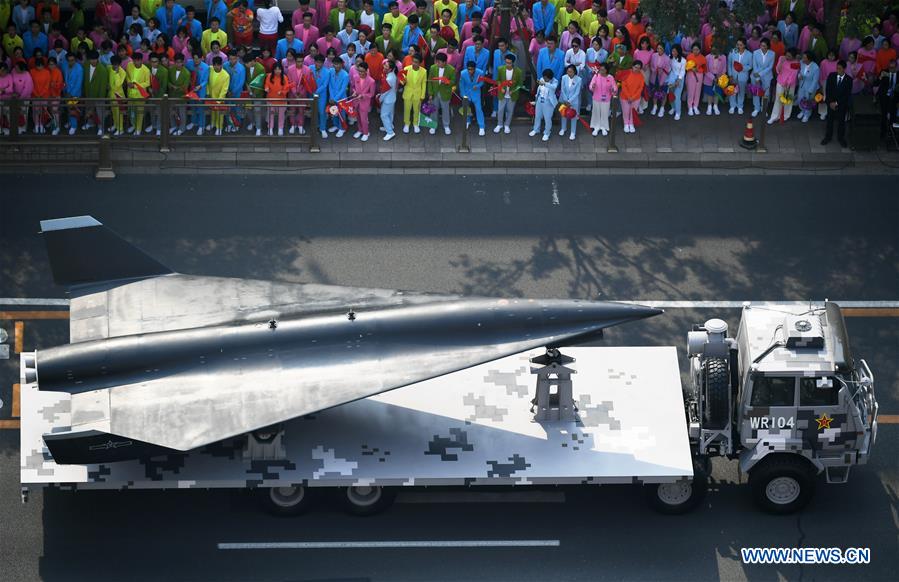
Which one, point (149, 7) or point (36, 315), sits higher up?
point (149, 7)

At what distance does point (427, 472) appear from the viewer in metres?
27.1

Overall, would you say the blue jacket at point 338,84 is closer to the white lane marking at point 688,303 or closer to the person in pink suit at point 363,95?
the person in pink suit at point 363,95

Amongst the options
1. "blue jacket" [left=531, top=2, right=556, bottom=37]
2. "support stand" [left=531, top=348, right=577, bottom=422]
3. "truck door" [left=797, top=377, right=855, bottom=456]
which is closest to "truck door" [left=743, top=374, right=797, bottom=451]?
"truck door" [left=797, top=377, right=855, bottom=456]

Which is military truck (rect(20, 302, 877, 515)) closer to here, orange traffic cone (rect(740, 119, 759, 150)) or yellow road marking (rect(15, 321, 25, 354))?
yellow road marking (rect(15, 321, 25, 354))

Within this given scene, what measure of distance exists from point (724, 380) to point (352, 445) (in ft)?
20.3

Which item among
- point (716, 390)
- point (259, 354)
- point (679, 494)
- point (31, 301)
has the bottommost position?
point (679, 494)

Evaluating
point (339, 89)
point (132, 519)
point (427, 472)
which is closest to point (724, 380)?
point (427, 472)

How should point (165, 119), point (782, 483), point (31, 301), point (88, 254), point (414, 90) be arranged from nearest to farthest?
point (782, 483) → point (88, 254) → point (31, 301) → point (165, 119) → point (414, 90)

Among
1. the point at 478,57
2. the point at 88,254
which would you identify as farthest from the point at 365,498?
the point at 478,57

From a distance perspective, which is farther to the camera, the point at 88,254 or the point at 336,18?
the point at 336,18

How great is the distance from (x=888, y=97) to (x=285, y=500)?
61.0 ft

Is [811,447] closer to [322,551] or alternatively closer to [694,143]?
[322,551]

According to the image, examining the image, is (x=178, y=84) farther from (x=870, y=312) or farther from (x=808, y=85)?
(x=870, y=312)

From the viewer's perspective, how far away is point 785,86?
3934 cm
